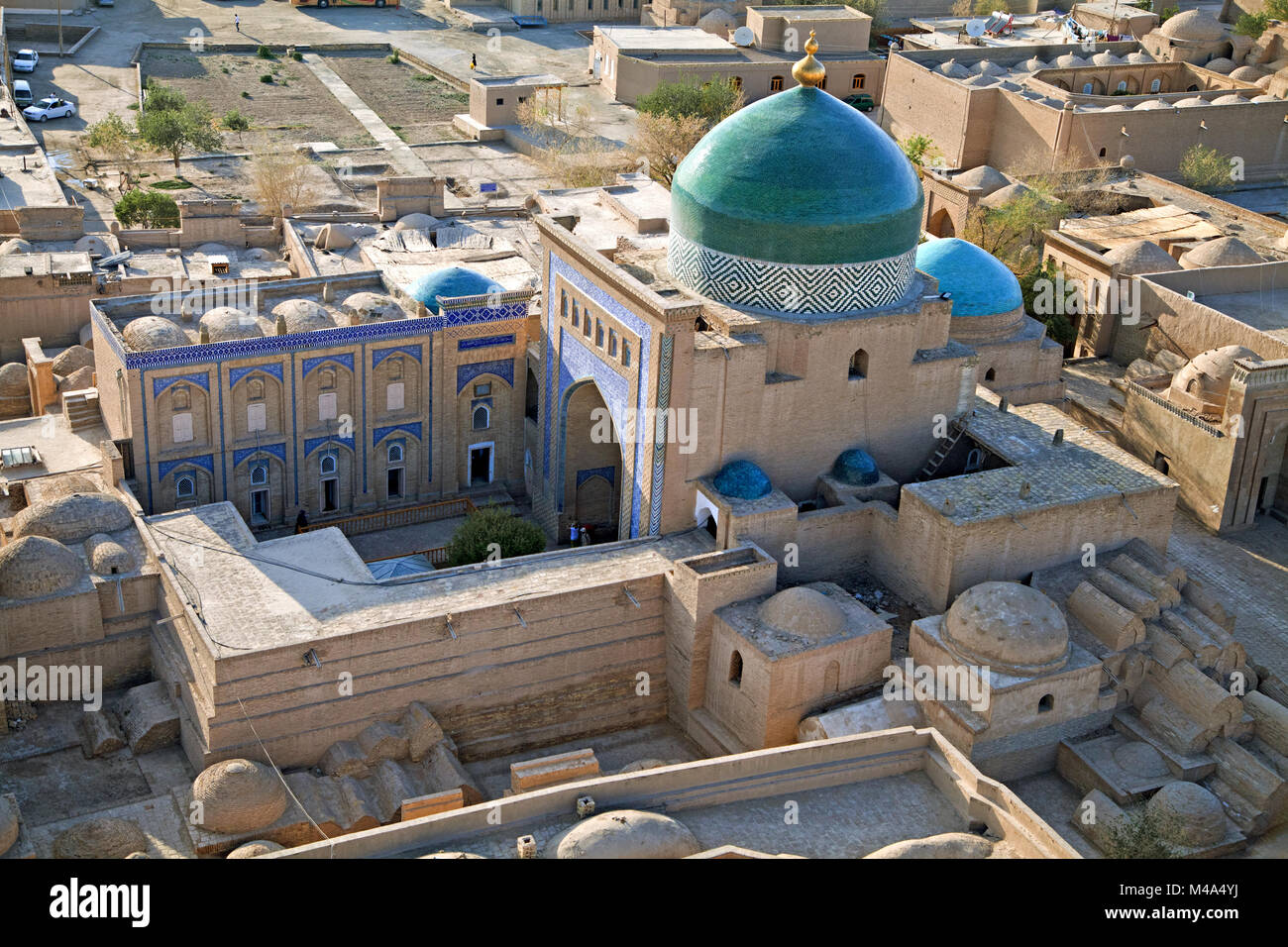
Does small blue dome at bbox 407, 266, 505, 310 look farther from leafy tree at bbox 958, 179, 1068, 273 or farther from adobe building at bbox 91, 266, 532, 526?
leafy tree at bbox 958, 179, 1068, 273

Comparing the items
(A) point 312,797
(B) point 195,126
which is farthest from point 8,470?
(B) point 195,126

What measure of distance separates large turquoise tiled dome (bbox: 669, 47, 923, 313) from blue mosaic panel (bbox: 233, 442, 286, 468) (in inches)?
326

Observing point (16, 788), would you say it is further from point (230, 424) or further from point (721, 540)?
point (721, 540)

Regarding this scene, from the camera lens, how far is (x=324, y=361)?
2930 centimetres

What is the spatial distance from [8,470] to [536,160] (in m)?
25.5

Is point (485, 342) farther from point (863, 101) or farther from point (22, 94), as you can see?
point (863, 101)

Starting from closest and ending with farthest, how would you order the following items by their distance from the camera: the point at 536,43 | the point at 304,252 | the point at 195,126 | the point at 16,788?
the point at 16,788, the point at 304,252, the point at 195,126, the point at 536,43

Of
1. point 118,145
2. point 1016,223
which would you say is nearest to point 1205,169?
point 1016,223

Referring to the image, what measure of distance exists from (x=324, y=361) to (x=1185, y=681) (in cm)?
1586

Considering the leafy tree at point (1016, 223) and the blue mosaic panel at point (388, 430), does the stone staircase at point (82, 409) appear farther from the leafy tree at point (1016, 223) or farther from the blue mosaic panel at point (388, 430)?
the leafy tree at point (1016, 223)

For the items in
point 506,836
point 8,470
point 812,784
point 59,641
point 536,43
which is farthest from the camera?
point 536,43

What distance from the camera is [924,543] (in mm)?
26500

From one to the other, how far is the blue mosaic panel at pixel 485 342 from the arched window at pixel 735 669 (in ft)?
28.7

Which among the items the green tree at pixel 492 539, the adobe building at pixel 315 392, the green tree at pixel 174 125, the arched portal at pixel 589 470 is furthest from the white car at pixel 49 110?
the green tree at pixel 492 539
